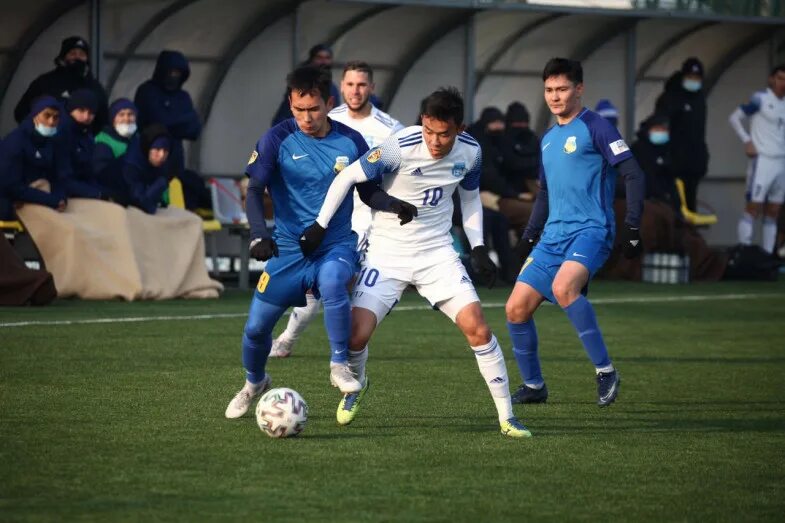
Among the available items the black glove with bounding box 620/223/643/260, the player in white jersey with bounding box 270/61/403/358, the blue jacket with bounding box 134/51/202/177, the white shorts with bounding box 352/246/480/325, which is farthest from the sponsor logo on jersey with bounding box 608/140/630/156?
the blue jacket with bounding box 134/51/202/177

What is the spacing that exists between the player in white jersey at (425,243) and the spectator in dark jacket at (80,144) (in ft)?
24.5

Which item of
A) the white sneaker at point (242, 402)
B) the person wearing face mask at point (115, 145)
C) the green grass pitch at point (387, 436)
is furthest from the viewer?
the person wearing face mask at point (115, 145)

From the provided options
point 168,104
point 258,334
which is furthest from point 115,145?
point 258,334

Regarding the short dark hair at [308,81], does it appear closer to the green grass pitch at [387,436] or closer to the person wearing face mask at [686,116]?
the green grass pitch at [387,436]

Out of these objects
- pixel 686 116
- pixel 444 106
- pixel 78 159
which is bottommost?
pixel 78 159

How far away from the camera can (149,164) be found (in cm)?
1595

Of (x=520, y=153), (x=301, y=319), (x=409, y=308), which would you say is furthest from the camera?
(x=520, y=153)

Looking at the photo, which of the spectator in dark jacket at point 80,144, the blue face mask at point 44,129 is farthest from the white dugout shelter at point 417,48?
the blue face mask at point 44,129

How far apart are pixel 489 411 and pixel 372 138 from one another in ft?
10.2

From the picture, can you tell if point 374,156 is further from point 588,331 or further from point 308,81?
point 588,331

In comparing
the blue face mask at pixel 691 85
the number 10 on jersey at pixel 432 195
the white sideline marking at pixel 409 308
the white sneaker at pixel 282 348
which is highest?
the blue face mask at pixel 691 85

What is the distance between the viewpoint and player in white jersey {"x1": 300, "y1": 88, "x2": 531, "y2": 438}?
308 inches

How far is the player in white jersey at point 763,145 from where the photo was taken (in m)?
21.0

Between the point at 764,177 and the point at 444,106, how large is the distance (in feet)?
46.8
